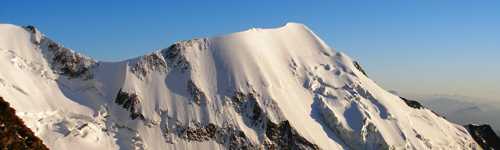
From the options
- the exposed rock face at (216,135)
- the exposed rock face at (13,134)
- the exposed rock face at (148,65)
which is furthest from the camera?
the exposed rock face at (148,65)

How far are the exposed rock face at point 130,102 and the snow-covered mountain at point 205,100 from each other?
0.87 feet

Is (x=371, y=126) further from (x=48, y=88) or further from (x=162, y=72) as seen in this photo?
(x=48, y=88)

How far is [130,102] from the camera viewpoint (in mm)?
176500

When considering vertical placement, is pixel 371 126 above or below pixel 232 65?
below

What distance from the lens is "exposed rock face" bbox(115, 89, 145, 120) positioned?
571 ft

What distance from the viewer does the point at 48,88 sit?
17538cm

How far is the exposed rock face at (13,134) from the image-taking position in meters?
118

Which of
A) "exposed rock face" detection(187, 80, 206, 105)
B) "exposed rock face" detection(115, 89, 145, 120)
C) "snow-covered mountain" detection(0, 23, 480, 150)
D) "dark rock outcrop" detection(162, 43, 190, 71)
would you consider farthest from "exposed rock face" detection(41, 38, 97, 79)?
"exposed rock face" detection(187, 80, 206, 105)

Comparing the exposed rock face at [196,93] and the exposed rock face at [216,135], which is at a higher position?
the exposed rock face at [196,93]

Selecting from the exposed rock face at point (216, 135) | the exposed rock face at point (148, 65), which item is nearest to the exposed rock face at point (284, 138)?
the exposed rock face at point (216, 135)

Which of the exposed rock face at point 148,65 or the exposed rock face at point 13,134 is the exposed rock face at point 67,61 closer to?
the exposed rock face at point 148,65

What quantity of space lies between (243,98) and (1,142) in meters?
72.1

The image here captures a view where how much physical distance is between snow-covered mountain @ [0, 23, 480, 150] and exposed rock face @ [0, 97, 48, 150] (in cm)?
1277

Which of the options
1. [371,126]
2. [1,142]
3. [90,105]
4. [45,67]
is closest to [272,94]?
[371,126]
